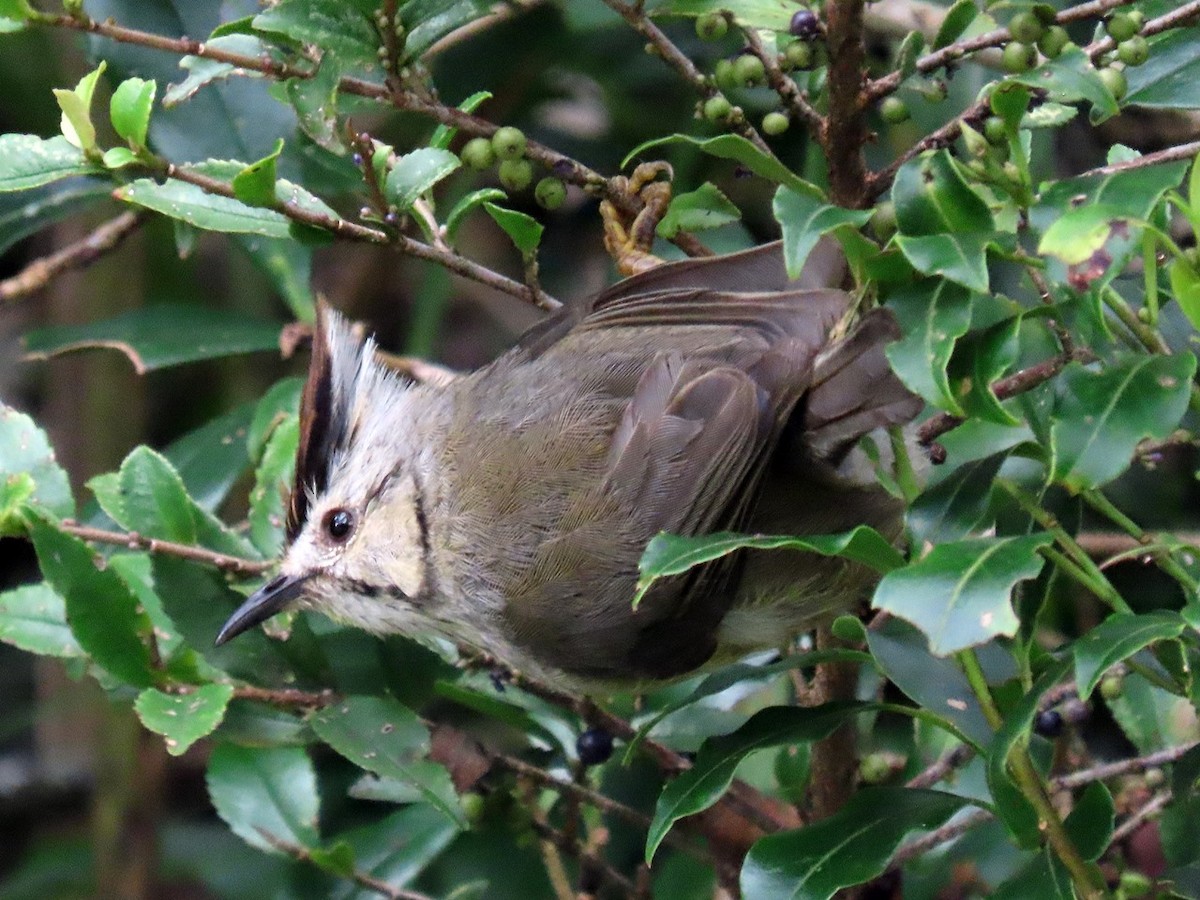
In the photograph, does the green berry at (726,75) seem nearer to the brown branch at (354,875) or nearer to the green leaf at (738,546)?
the green leaf at (738,546)

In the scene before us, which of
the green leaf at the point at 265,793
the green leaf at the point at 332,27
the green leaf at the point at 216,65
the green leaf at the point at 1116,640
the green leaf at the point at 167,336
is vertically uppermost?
the green leaf at the point at 332,27

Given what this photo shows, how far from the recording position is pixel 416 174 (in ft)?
5.50

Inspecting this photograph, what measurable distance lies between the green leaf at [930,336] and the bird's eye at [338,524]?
1.18 meters

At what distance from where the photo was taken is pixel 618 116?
359 cm

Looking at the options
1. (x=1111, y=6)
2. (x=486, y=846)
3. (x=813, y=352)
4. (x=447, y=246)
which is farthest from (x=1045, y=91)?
(x=486, y=846)

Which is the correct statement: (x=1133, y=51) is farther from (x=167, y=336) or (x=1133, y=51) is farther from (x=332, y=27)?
(x=167, y=336)

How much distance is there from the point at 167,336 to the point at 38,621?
931mm

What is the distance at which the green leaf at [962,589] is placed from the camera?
128 centimetres

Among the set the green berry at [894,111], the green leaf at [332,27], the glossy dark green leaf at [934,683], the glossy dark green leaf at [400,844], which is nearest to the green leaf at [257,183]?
the green leaf at [332,27]

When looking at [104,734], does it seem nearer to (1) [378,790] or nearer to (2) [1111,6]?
(1) [378,790]

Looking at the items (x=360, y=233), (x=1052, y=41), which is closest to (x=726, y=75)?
(x=1052, y=41)

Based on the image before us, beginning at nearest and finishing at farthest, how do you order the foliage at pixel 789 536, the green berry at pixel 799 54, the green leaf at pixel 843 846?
1. the foliage at pixel 789 536
2. the green leaf at pixel 843 846
3. the green berry at pixel 799 54

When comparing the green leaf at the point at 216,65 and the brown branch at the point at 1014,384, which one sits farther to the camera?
the green leaf at the point at 216,65

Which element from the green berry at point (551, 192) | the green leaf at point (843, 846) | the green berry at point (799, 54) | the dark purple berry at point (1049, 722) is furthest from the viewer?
the dark purple berry at point (1049, 722)
